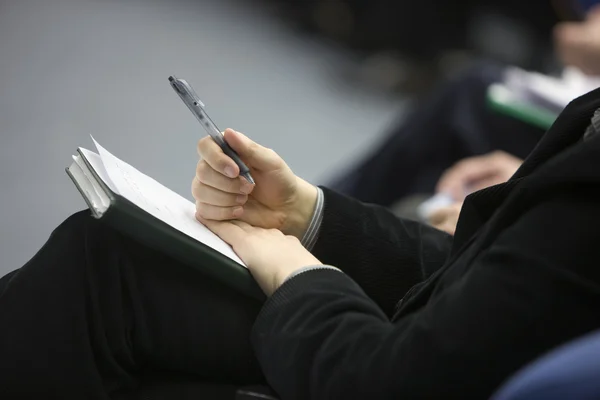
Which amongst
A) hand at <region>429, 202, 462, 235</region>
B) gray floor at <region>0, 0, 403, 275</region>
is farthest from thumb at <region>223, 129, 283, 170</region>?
gray floor at <region>0, 0, 403, 275</region>

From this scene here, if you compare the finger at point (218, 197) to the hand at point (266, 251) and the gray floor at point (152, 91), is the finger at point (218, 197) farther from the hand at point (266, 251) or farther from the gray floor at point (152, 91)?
the gray floor at point (152, 91)

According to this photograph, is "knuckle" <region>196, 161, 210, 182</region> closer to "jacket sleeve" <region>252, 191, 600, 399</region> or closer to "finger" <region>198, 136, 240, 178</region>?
"finger" <region>198, 136, 240, 178</region>

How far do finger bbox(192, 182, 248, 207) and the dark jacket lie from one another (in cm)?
15

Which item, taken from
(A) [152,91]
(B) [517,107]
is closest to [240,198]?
(B) [517,107]

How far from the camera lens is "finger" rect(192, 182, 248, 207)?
82 centimetres

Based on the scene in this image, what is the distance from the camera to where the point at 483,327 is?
556 millimetres

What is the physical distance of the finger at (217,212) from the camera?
82cm

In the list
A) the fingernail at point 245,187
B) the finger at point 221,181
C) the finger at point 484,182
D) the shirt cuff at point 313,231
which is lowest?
the finger at point 484,182

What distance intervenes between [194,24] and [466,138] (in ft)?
3.88

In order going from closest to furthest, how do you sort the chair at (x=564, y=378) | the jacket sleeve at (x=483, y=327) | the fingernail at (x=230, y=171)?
the chair at (x=564, y=378) → the jacket sleeve at (x=483, y=327) → the fingernail at (x=230, y=171)

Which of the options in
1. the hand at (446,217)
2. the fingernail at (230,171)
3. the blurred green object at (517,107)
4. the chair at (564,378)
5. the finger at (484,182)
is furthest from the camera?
the blurred green object at (517,107)

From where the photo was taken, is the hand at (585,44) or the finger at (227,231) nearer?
the finger at (227,231)

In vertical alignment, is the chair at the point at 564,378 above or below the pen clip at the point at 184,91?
below

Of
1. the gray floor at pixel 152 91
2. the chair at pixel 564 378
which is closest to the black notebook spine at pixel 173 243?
the chair at pixel 564 378
